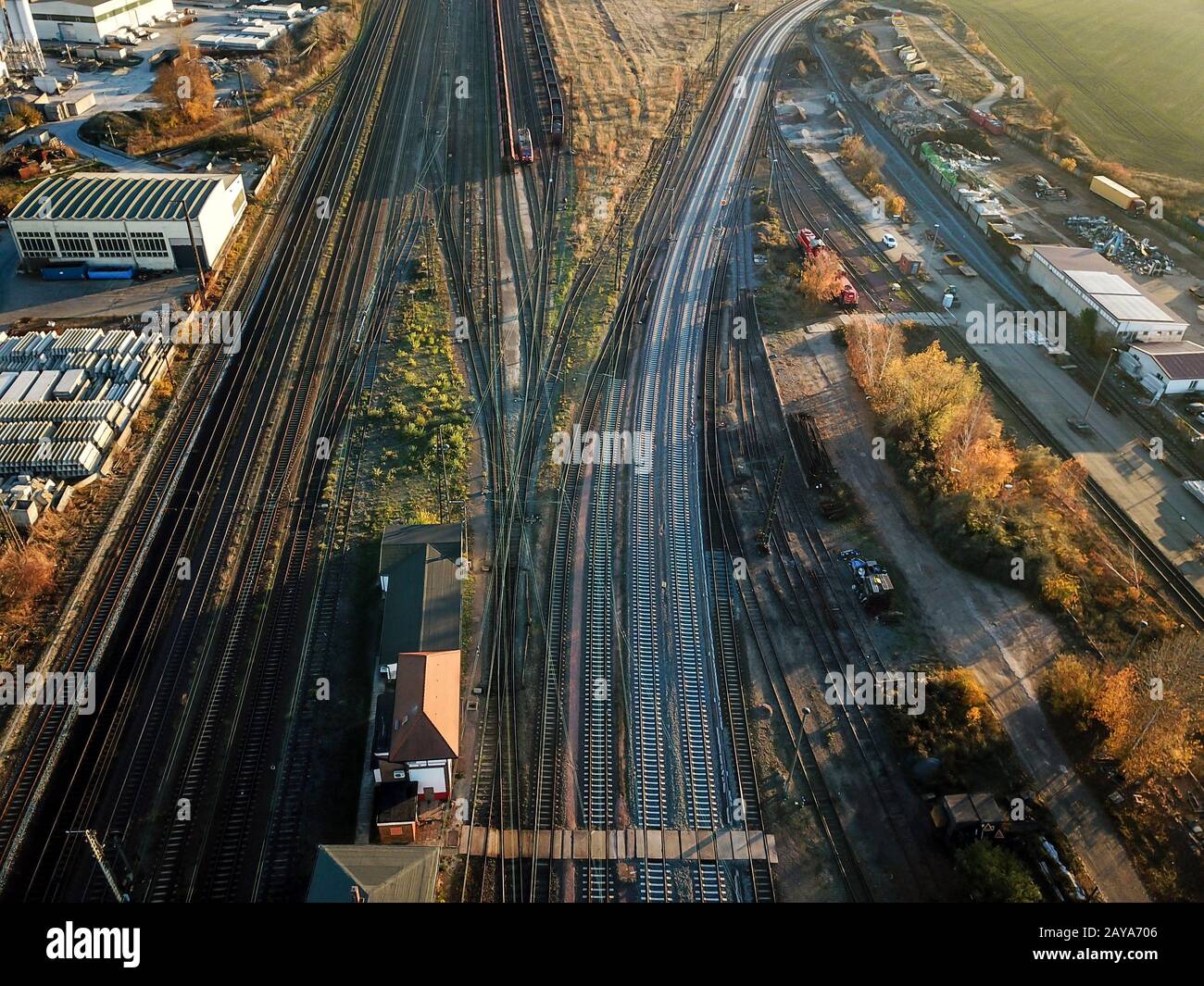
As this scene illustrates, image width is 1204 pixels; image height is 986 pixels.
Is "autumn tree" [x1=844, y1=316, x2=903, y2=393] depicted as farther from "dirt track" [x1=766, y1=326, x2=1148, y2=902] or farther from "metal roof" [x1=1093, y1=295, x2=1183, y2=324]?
"metal roof" [x1=1093, y1=295, x2=1183, y2=324]

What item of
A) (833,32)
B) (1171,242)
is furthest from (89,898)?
(833,32)

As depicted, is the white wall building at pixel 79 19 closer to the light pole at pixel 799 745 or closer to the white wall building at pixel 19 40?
the white wall building at pixel 19 40

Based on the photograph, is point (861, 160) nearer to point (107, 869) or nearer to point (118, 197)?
point (118, 197)

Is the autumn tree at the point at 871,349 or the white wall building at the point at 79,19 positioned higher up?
the white wall building at the point at 79,19

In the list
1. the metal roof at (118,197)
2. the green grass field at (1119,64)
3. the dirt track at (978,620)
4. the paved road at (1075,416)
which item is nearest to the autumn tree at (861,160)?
the paved road at (1075,416)

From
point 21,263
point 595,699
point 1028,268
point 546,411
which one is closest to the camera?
point 595,699

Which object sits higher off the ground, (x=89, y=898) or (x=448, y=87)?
(x=448, y=87)

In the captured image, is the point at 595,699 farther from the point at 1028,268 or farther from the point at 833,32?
the point at 833,32
